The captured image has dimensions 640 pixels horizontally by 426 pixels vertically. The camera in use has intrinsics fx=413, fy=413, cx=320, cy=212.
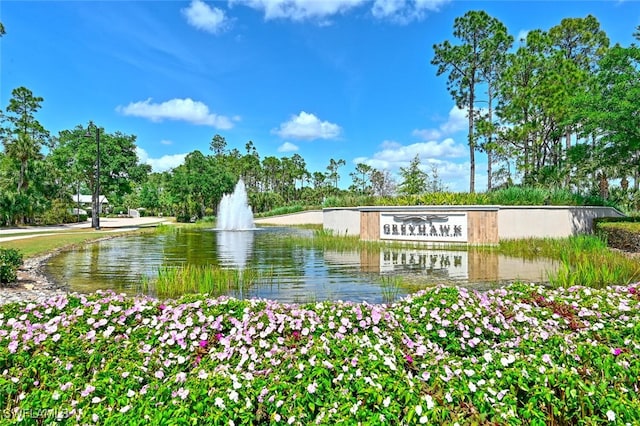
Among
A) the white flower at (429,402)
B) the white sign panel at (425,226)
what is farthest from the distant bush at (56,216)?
the white flower at (429,402)

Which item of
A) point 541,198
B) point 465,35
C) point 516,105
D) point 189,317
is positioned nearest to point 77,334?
point 189,317

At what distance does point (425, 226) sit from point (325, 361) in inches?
552

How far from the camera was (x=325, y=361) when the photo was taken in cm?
285

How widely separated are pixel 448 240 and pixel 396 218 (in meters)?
2.20

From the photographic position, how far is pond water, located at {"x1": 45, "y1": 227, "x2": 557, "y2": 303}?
7.47 metres

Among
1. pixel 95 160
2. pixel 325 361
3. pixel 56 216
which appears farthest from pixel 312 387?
pixel 56 216

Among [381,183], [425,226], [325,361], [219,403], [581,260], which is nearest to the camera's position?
[219,403]

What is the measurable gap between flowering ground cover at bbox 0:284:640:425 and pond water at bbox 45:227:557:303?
271 centimetres

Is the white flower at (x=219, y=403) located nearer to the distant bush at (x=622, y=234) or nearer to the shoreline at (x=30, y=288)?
the shoreline at (x=30, y=288)

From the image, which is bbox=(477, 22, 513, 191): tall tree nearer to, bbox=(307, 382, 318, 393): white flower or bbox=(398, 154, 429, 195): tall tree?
bbox=(398, 154, 429, 195): tall tree

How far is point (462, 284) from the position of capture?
7965 millimetres

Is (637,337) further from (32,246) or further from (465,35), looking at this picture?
(465,35)

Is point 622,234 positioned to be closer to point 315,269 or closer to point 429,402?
point 315,269

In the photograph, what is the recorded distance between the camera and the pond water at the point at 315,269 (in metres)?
7.47
